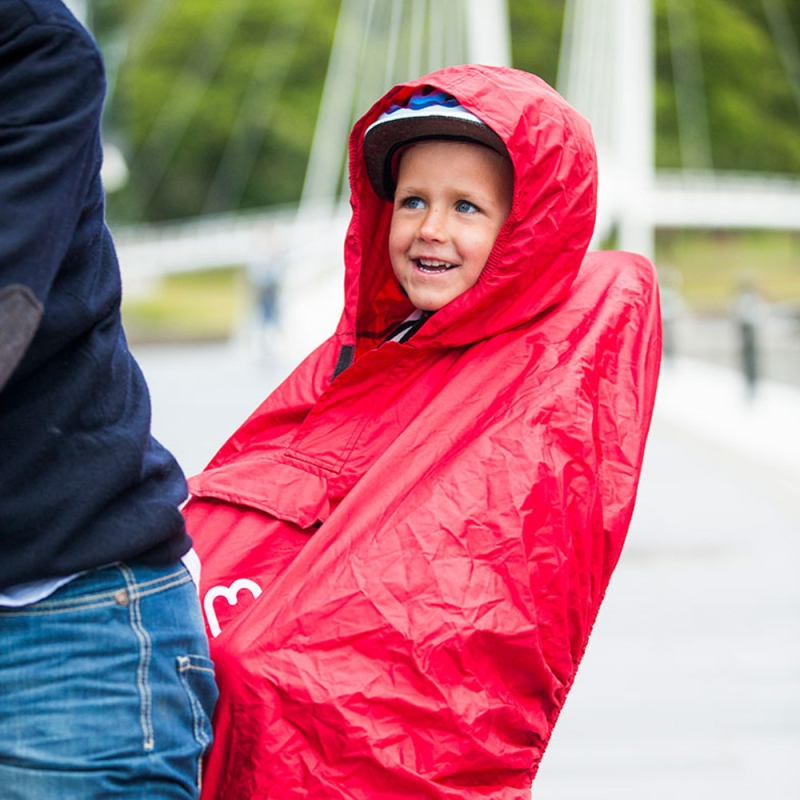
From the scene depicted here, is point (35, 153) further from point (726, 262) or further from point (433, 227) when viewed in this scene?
point (726, 262)

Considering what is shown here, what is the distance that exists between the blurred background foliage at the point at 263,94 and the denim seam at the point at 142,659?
4422 centimetres

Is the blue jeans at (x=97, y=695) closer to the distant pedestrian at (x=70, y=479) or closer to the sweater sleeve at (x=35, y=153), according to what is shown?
the distant pedestrian at (x=70, y=479)

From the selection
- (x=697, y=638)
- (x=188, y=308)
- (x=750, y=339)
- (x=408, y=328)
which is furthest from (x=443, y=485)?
(x=188, y=308)

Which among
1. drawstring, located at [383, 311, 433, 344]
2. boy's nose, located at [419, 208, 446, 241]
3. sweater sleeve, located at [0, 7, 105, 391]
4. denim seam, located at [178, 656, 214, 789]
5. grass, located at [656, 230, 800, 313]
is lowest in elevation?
grass, located at [656, 230, 800, 313]

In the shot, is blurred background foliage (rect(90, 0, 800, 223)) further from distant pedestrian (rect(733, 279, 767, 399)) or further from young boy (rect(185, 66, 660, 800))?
young boy (rect(185, 66, 660, 800))

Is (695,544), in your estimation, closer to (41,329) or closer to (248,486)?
(248,486)

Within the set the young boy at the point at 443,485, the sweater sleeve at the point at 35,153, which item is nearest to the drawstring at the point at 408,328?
the young boy at the point at 443,485

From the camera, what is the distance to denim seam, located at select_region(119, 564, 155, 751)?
1.53 m

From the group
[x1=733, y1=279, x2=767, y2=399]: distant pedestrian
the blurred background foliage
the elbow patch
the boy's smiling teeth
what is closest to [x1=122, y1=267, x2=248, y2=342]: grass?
the blurred background foliage

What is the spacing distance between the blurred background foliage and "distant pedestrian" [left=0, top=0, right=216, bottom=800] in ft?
145

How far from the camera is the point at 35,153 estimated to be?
138cm

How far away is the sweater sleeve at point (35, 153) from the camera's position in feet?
4.47

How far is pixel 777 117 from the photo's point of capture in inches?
1966

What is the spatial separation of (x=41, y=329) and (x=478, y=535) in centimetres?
67
